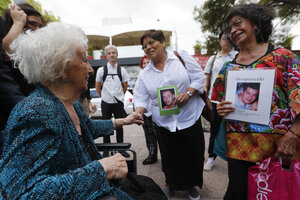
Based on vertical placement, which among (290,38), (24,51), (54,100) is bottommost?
(54,100)

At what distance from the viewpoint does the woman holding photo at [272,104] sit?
4.06ft

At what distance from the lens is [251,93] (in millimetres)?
1350

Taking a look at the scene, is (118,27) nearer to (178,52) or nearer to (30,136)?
(178,52)

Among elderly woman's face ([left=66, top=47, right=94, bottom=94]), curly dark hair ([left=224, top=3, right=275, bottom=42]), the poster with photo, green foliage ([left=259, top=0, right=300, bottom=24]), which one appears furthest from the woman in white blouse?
green foliage ([left=259, top=0, right=300, bottom=24])

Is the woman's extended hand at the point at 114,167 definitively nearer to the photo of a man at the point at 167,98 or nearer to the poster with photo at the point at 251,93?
the poster with photo at the point at 251,93

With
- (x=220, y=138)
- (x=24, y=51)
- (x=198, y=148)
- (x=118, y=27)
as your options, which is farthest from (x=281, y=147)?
(x=118, y=27)

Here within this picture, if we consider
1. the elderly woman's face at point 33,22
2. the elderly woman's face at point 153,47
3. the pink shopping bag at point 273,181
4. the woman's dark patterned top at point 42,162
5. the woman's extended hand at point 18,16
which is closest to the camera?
the woman's dark patterned top at point 42,162

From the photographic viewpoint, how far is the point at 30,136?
0.89 m

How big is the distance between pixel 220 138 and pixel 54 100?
1318 mm

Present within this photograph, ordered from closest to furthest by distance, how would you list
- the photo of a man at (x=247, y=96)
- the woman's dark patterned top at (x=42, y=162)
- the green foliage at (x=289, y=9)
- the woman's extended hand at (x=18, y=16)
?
the woman's dark patterned top at (x=42, y=162) → the photo of a man at (x=247, y=96) → the woman's extended hand at (x=18, y=16) → the green foliage at (x=289, y=9)

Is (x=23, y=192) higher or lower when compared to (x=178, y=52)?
lower

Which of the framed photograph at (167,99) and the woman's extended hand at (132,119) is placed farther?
the framed photograph at (167,99)

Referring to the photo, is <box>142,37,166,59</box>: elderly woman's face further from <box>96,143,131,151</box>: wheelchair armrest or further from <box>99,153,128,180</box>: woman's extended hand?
<box>99,153,128,180</box>: woman's extended hand

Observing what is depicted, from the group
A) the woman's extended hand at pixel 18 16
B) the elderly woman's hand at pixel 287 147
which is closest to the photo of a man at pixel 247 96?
the elderly woman's hand at pixel 287 147
